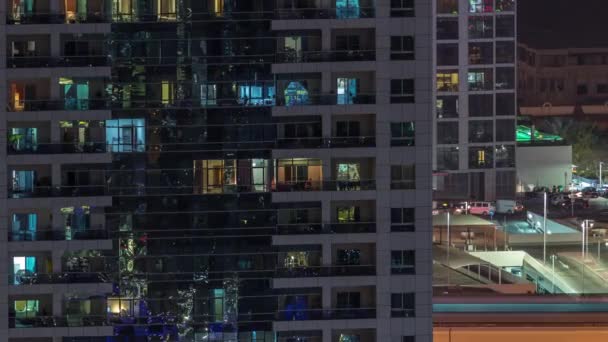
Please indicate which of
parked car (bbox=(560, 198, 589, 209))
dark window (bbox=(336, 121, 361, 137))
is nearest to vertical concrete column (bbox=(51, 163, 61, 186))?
dark window (bbox=(336, 121, 361, 137))

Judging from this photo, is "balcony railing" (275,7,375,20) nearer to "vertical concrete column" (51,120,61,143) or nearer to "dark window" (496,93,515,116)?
"vertical concrete column" (51,120,61,143)

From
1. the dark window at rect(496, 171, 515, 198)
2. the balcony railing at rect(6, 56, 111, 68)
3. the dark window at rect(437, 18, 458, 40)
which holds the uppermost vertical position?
the dark window at rect(437, 18, 458, 40)

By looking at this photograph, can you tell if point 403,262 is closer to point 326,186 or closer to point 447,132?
point 326,186

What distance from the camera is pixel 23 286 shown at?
5234mm

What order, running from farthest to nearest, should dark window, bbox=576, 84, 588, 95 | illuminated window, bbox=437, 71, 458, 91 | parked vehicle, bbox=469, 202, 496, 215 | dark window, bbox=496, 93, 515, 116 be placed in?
dark window, bbox=576, 84, 588, 95 < dark window, bbox=496, 93, 515, 116 < illuminated window, bbox=437, 71, 458, 91 < parked vehicle, bbox=469, 202, 496, 215

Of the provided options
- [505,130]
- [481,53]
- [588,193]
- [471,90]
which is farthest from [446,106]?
[588,193]

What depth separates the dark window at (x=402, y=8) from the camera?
206 inches

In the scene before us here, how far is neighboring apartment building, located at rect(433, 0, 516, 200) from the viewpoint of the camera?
629 inches

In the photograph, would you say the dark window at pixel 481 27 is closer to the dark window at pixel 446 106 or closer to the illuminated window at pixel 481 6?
the illuminated window at pixel 481 6

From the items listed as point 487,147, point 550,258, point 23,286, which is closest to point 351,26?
point 23,286

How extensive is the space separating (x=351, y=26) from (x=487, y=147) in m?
11.4

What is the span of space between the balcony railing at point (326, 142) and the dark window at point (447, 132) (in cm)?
1085

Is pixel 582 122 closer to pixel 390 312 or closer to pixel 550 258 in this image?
pixel 550 258

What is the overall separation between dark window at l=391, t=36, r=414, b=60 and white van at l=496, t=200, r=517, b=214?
10995mm
